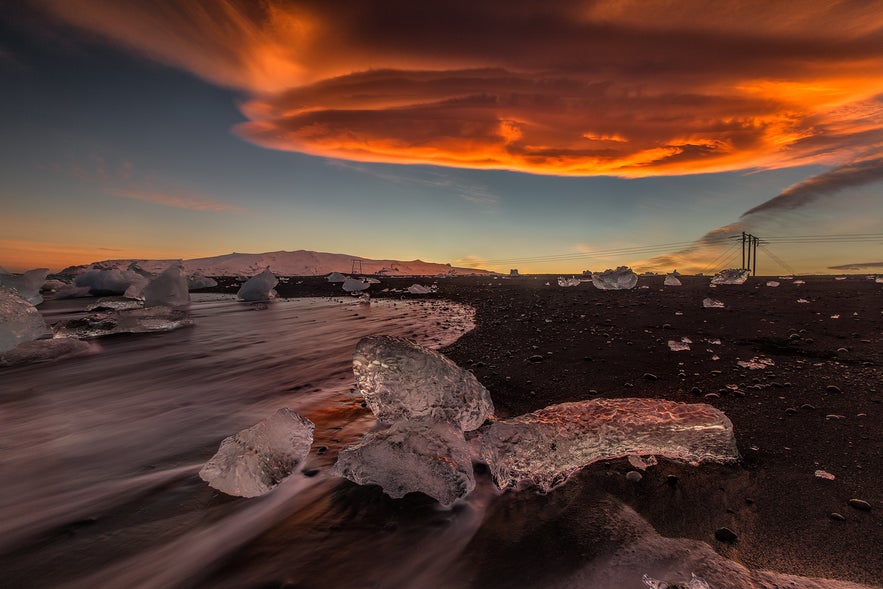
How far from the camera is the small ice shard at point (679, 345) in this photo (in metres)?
5.27

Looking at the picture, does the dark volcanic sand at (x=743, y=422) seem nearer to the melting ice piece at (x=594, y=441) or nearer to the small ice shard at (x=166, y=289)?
the melting ice piece at (x=594, y=441)

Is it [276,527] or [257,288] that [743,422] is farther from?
[257,288]

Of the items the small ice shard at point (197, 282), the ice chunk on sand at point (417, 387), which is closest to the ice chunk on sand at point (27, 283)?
the small ice shard at point (197, 282)

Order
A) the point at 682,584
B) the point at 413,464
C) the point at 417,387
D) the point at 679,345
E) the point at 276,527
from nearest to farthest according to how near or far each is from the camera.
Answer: the point at 682,584, the point at 276,527, the point at 413,464, the point at 417,387, the point at 679,345

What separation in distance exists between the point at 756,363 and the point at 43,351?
36.5 feet

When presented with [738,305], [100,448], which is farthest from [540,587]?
[738,305]

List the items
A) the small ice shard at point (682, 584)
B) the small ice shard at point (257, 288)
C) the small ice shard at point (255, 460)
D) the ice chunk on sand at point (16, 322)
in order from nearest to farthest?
the small ice shard at point (682, 584)
the small ice shard at point (255, 460)
the ice chunk on sand at point (16, 322)
the small ice shard at point (257, 288)

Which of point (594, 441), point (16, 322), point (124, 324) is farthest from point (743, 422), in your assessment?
point (124, 324)

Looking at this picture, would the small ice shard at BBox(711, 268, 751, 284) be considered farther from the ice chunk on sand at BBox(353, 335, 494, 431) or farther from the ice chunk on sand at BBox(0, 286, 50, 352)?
the ice chunk on sand at BBox(0, 286, 50, 352)

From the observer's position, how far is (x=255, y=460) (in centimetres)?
235

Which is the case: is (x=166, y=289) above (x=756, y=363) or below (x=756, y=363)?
above

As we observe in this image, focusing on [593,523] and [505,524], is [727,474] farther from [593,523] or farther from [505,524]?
[505,524]

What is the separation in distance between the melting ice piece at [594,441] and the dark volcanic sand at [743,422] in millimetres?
114

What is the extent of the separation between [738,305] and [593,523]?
1110cm
